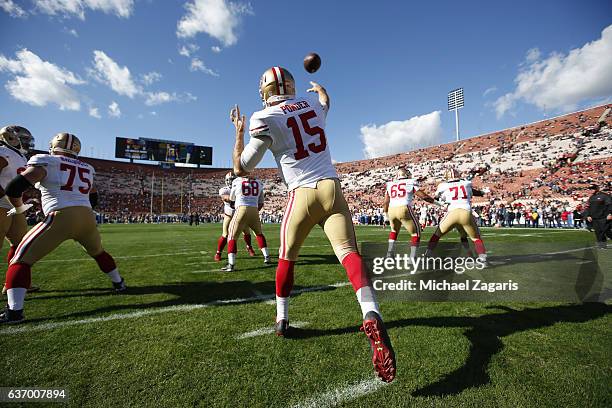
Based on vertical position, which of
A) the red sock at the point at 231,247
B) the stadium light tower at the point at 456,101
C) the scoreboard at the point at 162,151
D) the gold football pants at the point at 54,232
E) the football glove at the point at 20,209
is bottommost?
the red sock at the point at 231,247

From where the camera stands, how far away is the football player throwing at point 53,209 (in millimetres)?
3266

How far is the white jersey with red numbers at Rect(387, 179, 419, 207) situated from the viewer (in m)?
6.79

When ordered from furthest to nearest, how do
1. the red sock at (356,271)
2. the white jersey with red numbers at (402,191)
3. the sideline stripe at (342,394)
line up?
the white jersey with red numbers at (402,191) → the red sock at (356,271) → the sideline stripe at (342,394)

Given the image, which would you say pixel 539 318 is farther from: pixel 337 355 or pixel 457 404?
pixel 337 355

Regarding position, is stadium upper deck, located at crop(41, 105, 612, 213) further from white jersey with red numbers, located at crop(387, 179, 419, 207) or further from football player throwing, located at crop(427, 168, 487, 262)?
football player throwing, located at crop(427, 168, 487, 262)

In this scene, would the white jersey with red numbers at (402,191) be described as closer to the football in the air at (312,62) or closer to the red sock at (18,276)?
the football in the air at (312,62)

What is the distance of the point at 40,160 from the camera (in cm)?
345

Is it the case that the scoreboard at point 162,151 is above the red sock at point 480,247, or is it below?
above

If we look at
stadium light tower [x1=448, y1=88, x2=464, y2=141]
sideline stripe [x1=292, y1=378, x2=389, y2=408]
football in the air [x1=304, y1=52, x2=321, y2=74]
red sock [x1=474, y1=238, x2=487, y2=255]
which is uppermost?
stadium light tower [x1=448, y1=88, x2=464, y2=141]

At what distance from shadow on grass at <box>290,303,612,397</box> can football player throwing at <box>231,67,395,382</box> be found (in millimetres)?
817

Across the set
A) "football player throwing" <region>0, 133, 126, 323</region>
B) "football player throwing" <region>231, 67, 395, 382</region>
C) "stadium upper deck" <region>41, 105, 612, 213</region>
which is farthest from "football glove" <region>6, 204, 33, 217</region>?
"stadium upper deck" <region>41, 105, 612, 213</region>

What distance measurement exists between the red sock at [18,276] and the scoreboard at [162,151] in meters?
56.8

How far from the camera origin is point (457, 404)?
1.75 m

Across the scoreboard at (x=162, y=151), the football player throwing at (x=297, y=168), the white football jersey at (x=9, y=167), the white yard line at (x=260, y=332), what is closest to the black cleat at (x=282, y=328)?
the football player throwing at (x=297, y=168)
